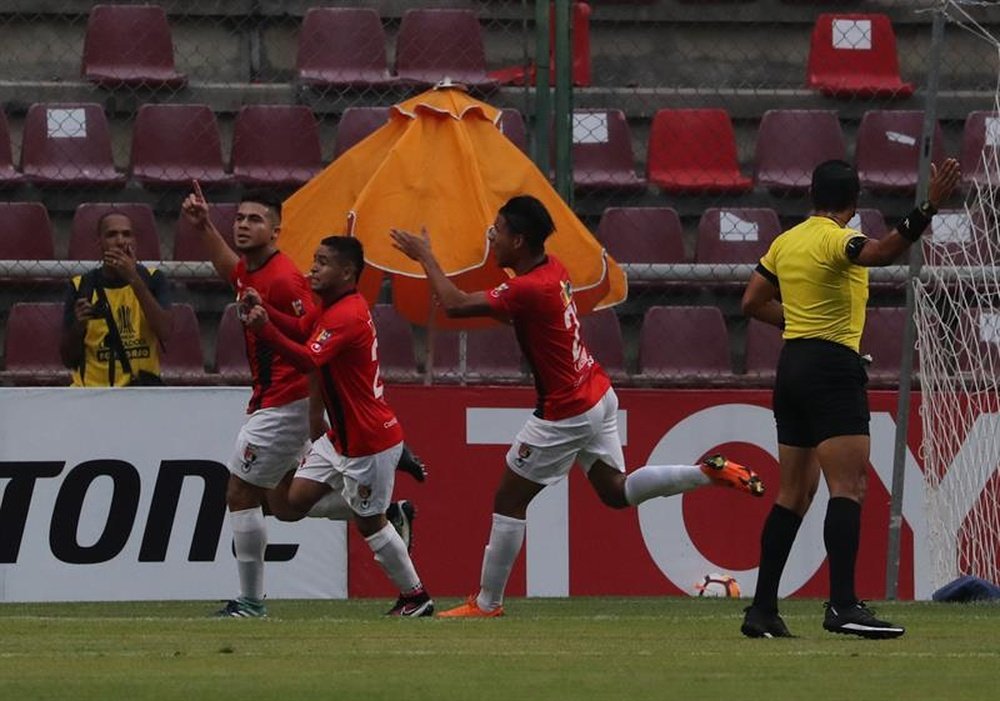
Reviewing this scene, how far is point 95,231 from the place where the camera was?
13.1 metres

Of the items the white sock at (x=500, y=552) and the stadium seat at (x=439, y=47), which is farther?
the stadium seat at (x=439, y=47)

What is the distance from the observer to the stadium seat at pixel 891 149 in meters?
14.4

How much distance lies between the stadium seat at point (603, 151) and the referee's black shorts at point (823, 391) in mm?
5650

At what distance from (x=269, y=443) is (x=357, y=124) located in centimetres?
433

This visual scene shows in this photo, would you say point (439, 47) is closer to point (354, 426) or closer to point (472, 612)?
point (354, 426)

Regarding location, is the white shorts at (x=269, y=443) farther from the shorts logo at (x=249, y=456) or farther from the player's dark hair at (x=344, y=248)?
the player's dark hair at (x=344, y=248)

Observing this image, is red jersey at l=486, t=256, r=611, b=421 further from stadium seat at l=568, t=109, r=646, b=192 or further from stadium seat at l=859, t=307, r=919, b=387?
stadium seat at l=568, t=109, r=646, b=192

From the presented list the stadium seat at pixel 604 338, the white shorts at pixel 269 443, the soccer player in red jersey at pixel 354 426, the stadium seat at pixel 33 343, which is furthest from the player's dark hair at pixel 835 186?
the stadium seat at pixel 33 343

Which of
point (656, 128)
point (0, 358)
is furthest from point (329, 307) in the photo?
point (656, 128)

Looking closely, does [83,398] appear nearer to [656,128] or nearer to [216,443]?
[216,443]

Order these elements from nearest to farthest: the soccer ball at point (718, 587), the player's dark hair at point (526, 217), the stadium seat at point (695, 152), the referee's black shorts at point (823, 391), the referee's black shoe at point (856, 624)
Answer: the referee's black shoe at point (856, 624)
the referee's black shorts at point (823, 391)
the player's dark hair at point (526, 217)
the soccer ball at point (718, 587)
the stadium seat at point (695, 152)

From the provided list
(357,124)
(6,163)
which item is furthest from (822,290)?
(6,163)

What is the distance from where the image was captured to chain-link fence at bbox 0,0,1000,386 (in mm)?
13039

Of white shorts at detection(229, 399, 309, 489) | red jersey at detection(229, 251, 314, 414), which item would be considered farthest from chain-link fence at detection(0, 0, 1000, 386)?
white shorts at detection(229, 399, 309, 489)
